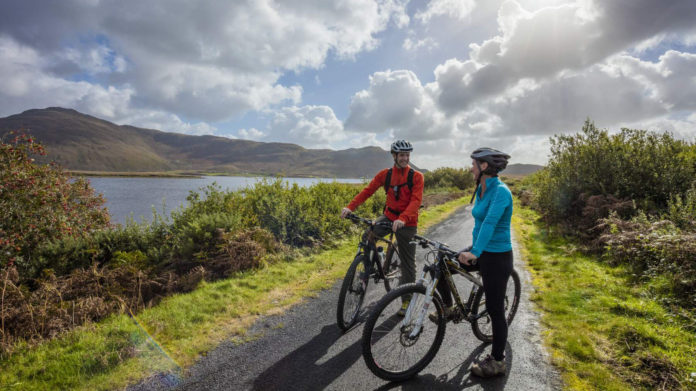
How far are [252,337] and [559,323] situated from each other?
16.4 ft

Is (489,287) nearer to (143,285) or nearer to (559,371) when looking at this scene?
(559,371)

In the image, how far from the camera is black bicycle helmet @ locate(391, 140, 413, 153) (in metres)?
4.86

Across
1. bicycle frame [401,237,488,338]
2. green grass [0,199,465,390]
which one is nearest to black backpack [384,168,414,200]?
bicycle frame [401,237,488,338]

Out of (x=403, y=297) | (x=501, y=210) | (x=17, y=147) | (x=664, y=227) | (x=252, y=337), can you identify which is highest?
(x=17, y=147)

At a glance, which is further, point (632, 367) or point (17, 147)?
point (17, 147)

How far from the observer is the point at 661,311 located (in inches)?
185

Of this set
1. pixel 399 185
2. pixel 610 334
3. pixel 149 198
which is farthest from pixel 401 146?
pixel 149 198

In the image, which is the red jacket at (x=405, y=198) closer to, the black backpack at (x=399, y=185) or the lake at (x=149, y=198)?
the black backpack at (x=399, y=185)

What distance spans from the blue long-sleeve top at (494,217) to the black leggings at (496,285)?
11 centimetres

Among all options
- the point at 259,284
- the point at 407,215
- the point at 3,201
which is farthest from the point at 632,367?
the point at 3,201

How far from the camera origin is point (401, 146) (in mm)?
4918

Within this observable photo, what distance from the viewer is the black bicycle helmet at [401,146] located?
4863mm

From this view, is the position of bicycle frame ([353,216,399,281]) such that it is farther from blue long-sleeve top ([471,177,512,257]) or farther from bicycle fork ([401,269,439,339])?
blue long-sleeve top ([471,177,512,257])

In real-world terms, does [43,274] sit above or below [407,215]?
below
